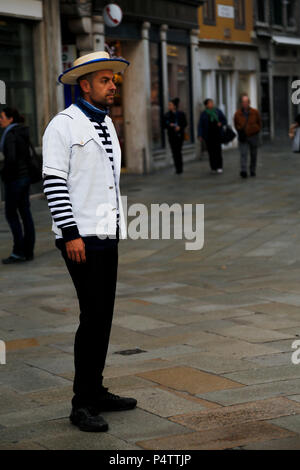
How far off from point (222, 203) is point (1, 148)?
19.1 feet

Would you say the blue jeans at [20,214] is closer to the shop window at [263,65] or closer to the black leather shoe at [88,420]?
the black leather shoe at [88,420]

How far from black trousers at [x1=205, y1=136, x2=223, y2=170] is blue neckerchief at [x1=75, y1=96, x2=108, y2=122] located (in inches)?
679

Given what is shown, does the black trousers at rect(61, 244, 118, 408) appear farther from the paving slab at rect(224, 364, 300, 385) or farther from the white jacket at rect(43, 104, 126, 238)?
the paving slab at rect(224, 364, 300, 385)

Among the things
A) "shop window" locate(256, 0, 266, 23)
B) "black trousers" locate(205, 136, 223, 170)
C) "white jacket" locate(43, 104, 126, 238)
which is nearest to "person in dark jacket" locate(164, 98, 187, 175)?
"black trousers" locate(205, 136, 223, 170)

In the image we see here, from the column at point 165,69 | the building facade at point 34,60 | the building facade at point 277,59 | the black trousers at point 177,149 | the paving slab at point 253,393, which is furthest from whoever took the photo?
the building facade at point 277,59

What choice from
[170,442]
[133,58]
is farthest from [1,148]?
[133,58]

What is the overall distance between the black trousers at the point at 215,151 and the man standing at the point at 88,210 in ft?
56.6

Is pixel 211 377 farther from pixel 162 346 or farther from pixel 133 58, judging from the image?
pixel 133 58

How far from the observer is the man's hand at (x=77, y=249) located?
5.02m

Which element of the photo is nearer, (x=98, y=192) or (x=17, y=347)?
(x=98, y=192)

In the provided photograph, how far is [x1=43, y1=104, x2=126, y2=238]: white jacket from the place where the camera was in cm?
509

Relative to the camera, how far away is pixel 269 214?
15016 mm

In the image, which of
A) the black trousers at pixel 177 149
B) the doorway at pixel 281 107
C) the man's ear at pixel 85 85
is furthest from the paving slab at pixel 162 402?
the doorway at pixel 281 107

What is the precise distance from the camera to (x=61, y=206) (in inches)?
198
